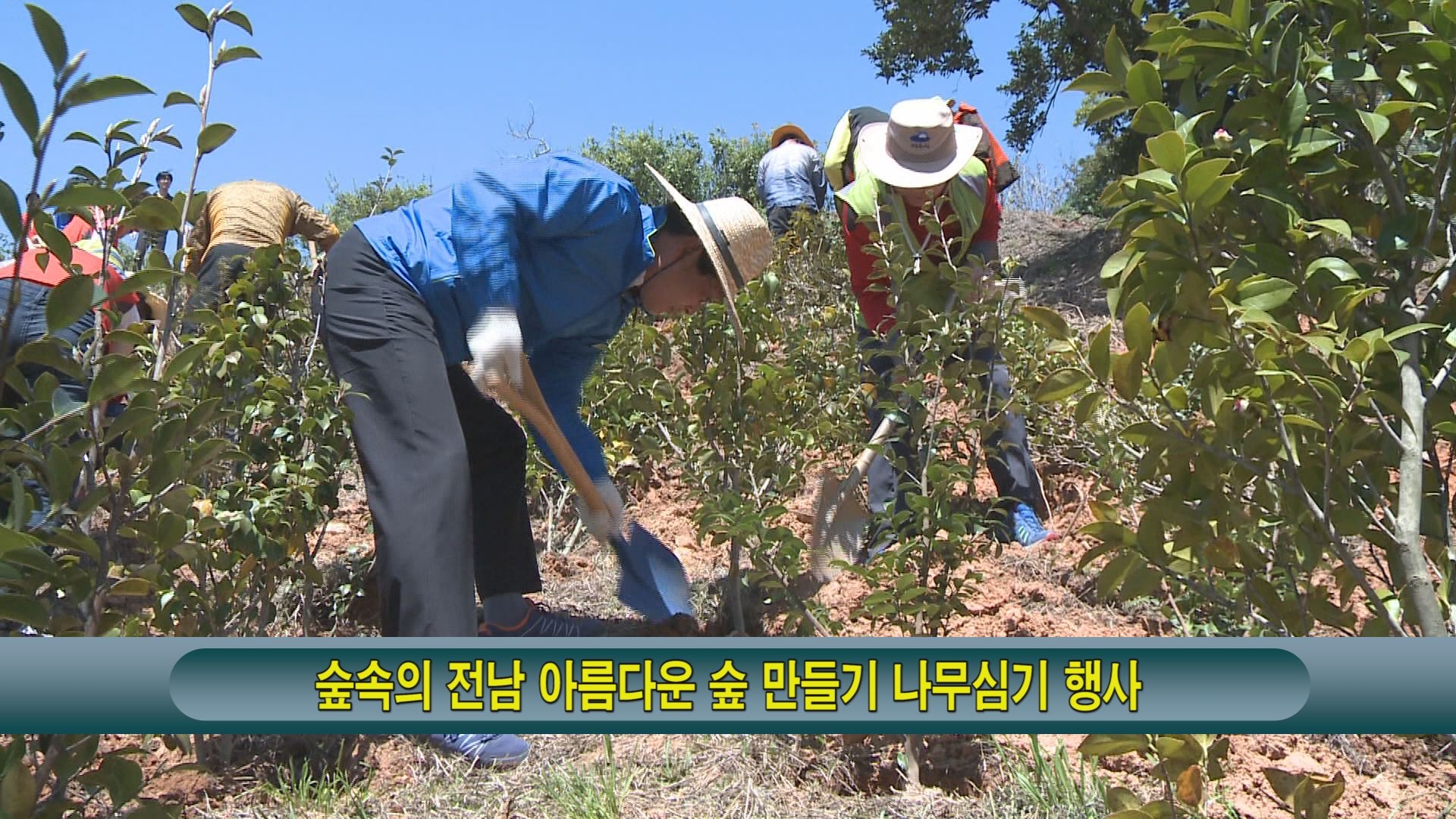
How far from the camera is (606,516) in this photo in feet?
9.80

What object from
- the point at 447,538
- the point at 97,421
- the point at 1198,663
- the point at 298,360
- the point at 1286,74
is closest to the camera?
the point at 1198,663

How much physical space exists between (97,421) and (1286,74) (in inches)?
59.6

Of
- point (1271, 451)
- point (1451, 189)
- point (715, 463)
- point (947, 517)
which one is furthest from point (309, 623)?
point (1451, 189)

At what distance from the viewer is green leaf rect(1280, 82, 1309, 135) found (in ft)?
4.61

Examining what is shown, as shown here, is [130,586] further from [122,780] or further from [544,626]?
[544,626]

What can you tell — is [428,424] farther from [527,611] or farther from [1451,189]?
[1451,189]

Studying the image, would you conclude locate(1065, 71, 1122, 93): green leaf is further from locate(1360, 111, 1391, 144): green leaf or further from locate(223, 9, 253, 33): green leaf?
locate(223, 9, 253, 33): green leaf

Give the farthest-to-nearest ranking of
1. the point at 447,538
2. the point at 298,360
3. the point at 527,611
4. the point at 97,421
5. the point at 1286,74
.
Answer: the point at 527,611
the point at 298,360
the point at 447,538
the point at 1286,74
the point at 97,421

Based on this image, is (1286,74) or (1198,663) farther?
(1286,74)

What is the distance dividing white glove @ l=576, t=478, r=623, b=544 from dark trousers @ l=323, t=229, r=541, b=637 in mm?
462

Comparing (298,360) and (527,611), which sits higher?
(298,360)

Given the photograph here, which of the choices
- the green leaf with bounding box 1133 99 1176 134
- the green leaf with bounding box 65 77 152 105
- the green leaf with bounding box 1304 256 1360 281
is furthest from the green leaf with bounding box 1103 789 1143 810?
the green leaf with bounding box 65 77 152 105

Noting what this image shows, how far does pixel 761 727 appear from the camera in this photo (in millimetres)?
1130

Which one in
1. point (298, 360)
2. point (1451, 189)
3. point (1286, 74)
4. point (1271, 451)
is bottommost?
point (1271, 451)
